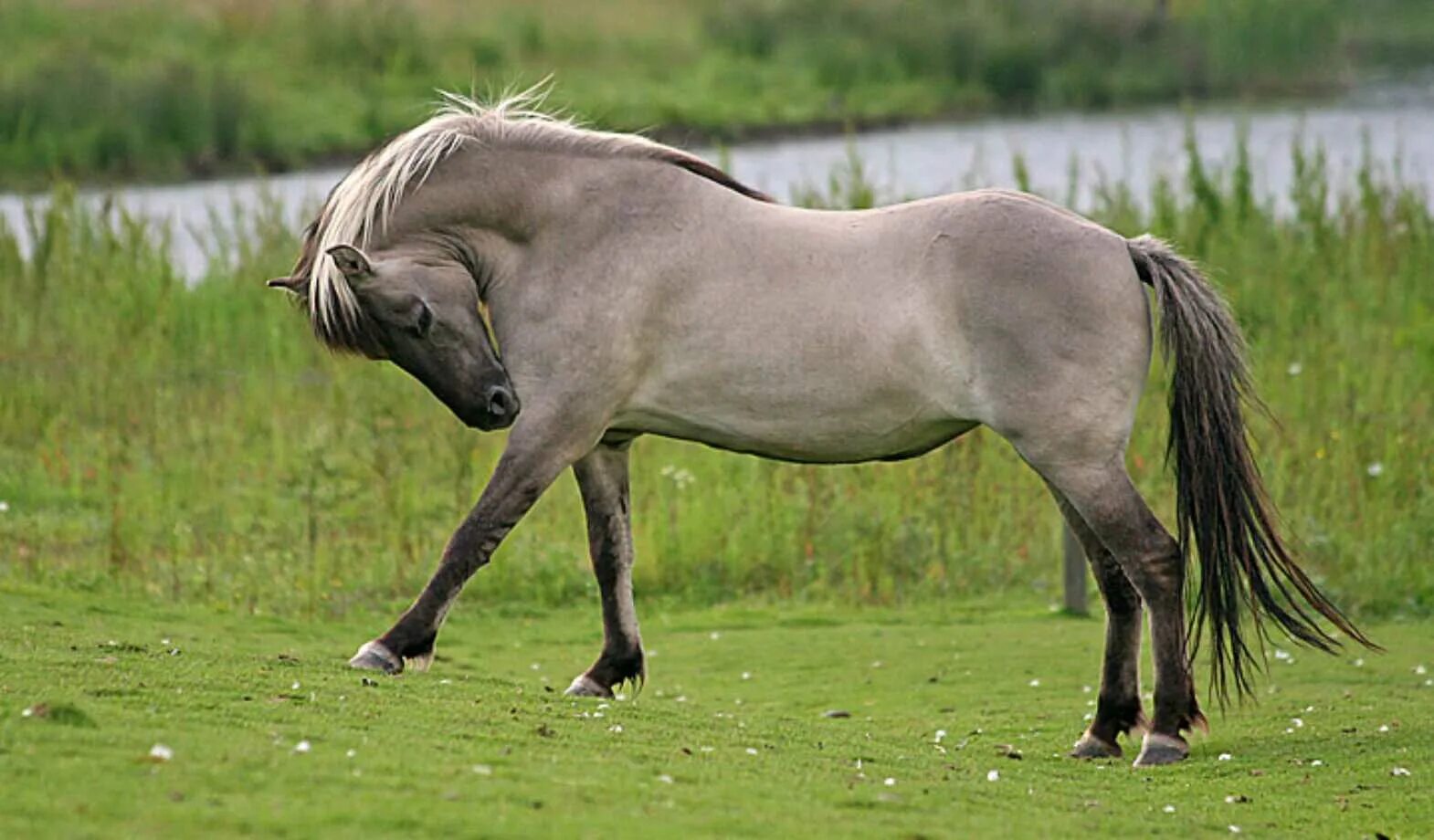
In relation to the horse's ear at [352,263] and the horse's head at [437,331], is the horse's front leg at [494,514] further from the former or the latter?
the horse's ear at [352,263]

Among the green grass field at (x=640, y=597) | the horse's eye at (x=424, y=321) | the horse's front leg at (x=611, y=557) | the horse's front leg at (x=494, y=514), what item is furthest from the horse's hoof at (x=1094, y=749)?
the horse's eye at (x=424, y=321)

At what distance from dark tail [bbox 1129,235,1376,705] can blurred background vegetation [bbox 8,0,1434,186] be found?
64.8 feet

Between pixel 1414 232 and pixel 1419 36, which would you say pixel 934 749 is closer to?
pixel 1414 232

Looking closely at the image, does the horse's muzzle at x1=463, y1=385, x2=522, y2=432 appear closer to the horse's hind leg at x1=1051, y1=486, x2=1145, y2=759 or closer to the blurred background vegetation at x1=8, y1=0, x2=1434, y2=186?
the horse's hind leg at x1=1051, y1=486, x2=1145, y2=759

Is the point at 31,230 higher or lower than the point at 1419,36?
lower

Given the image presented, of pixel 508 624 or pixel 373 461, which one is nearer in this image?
pixel 508 624

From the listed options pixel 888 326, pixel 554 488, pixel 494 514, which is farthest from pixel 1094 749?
pixel 554 488

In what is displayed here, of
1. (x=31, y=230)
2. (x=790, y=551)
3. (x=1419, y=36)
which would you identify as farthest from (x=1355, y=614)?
(x=1419, y=36)

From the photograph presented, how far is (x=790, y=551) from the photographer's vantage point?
11.5m

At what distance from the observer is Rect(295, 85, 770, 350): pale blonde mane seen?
7027 mm

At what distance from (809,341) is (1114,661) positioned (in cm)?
144

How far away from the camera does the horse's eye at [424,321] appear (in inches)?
275

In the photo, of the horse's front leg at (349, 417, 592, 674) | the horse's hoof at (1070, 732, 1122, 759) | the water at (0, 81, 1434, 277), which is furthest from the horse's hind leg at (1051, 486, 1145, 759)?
the water at (0, 81, 1434, 277)

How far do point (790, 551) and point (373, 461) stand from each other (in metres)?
2.52
